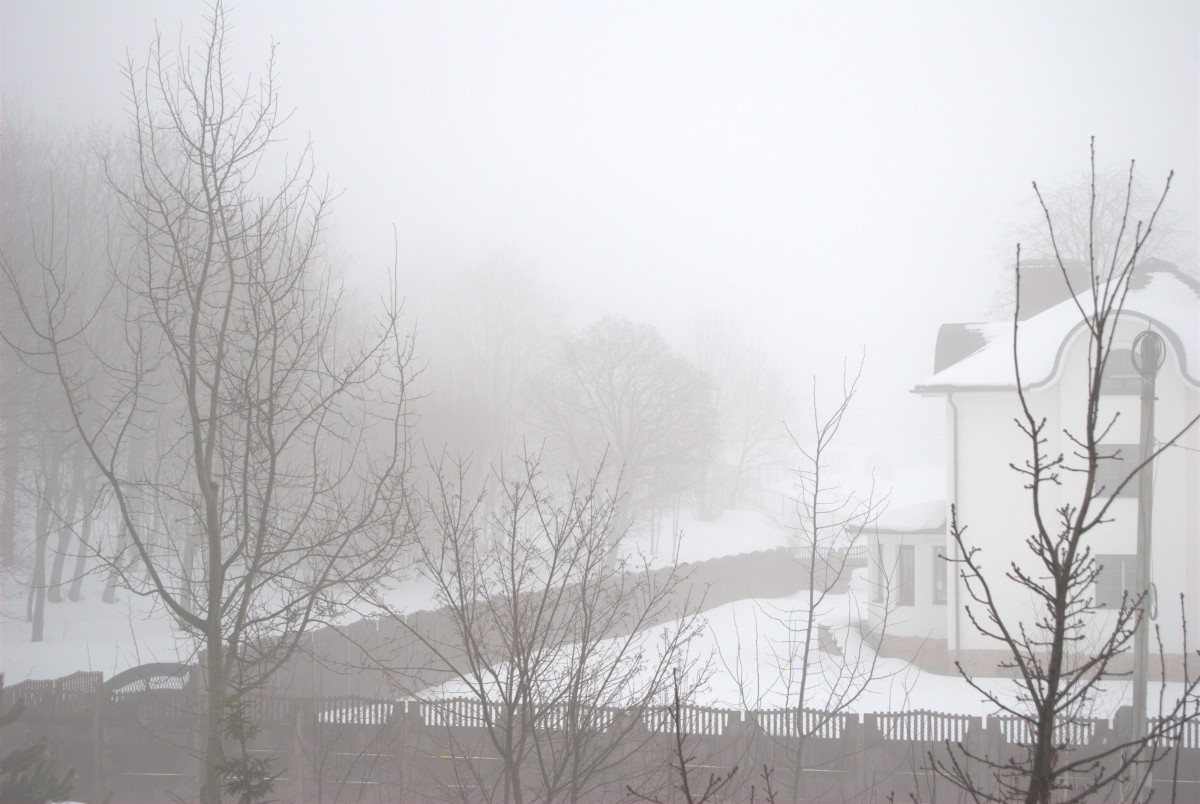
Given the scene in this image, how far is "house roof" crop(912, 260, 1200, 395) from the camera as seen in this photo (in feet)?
56.7

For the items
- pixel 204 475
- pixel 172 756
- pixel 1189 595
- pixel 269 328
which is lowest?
pixel 172 756

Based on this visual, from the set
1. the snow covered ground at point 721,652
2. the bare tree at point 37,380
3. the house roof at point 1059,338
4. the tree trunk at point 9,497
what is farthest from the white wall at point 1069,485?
the tree trunk at point 9,497

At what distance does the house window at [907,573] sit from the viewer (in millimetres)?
20531

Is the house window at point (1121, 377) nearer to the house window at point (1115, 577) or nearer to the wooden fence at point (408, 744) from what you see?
the house window at point (1115, 577)

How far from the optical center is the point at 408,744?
1147 cm

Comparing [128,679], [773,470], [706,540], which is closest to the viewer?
[128,679]

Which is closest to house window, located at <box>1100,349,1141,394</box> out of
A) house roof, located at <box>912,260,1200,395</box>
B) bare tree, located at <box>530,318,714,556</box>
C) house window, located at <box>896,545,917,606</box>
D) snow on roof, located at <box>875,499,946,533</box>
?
house roof, located at <box>912,260,1200,395</box>

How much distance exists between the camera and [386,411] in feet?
103

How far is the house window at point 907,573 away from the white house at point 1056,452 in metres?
0.07

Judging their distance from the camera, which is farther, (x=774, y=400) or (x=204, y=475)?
(x=774, y=400)

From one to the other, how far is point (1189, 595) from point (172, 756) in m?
19.1

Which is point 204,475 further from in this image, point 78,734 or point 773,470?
point 773,470

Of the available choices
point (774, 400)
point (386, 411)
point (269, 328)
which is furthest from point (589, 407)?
point (269, 328)

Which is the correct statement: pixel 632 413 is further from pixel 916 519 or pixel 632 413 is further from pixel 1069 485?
pixel 1069 485
